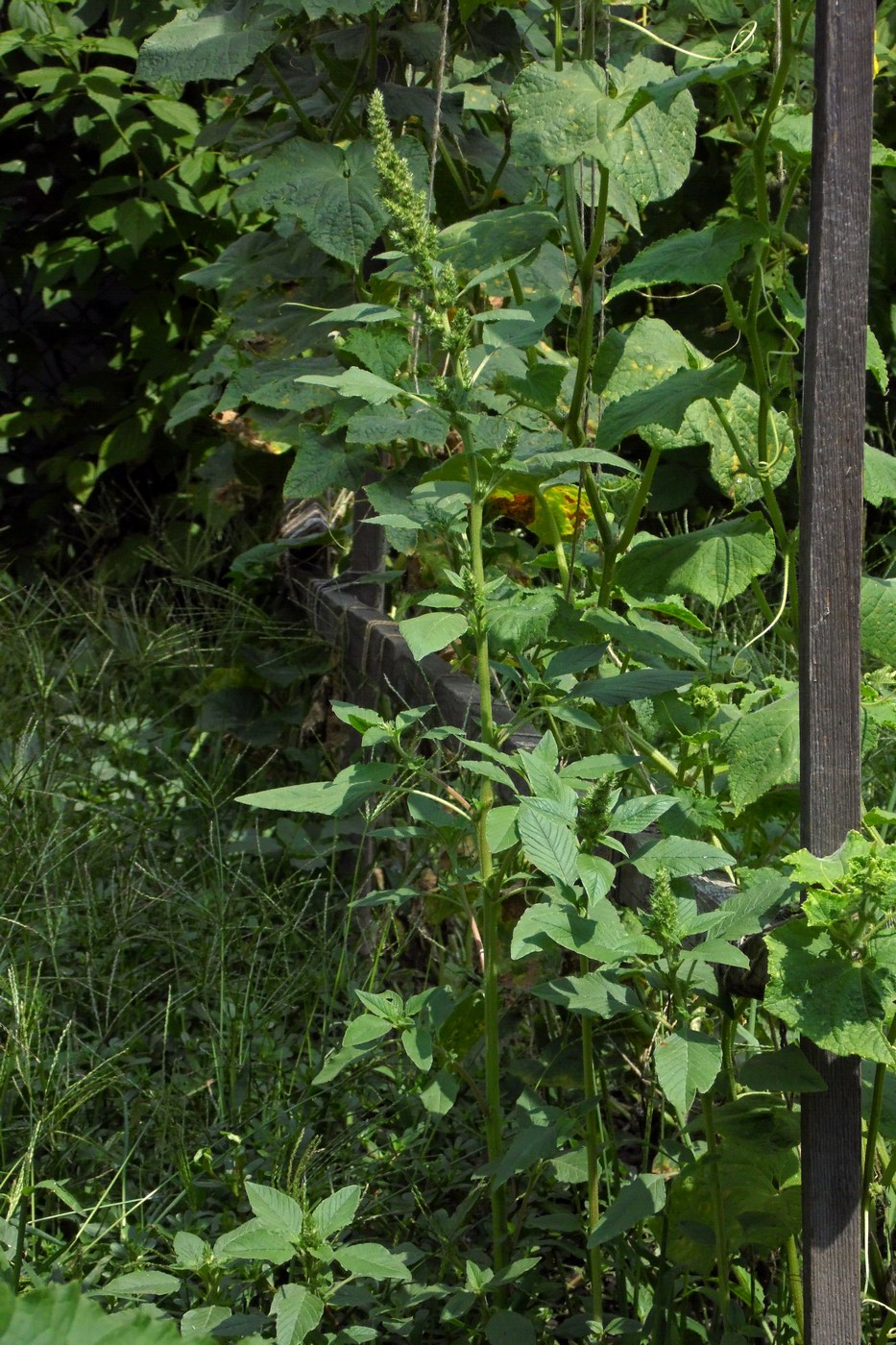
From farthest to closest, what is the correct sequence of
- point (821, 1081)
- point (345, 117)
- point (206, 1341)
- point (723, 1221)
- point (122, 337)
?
point (122, 337), point (345, 117), point (723, 1221), point (821, 1081), point (206, 1341)

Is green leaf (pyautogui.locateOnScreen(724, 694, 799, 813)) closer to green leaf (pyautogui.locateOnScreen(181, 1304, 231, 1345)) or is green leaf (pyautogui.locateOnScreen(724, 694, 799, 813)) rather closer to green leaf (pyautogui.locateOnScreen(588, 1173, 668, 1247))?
green leaf (pyautogui.locateOnScreen(588, 1173, 668, 1247))

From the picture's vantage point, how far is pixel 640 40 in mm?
2170

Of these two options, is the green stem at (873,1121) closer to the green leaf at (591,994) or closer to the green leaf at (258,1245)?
the green leaf at (591,994)

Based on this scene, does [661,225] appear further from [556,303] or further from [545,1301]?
[545,1301]

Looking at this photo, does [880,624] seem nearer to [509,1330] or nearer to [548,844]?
[548,844]

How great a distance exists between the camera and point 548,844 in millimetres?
1072

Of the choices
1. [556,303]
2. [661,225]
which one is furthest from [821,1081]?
[661,225]

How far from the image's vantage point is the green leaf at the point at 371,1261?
1.17m

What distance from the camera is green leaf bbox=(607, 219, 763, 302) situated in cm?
121

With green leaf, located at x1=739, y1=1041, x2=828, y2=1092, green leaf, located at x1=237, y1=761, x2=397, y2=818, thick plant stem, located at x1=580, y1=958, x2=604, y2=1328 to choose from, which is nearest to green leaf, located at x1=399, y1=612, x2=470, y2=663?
green leaf, located at x1=237, y1=761, x2=397, y2=818

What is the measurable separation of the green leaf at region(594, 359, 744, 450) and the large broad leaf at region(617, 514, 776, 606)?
0.14 meters

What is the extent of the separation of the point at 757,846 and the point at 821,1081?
15.5 inches


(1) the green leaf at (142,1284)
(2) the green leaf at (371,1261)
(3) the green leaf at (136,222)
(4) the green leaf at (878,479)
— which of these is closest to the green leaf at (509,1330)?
(2) the green leaf at (371,1261)

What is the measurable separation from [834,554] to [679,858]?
11.1 inches
